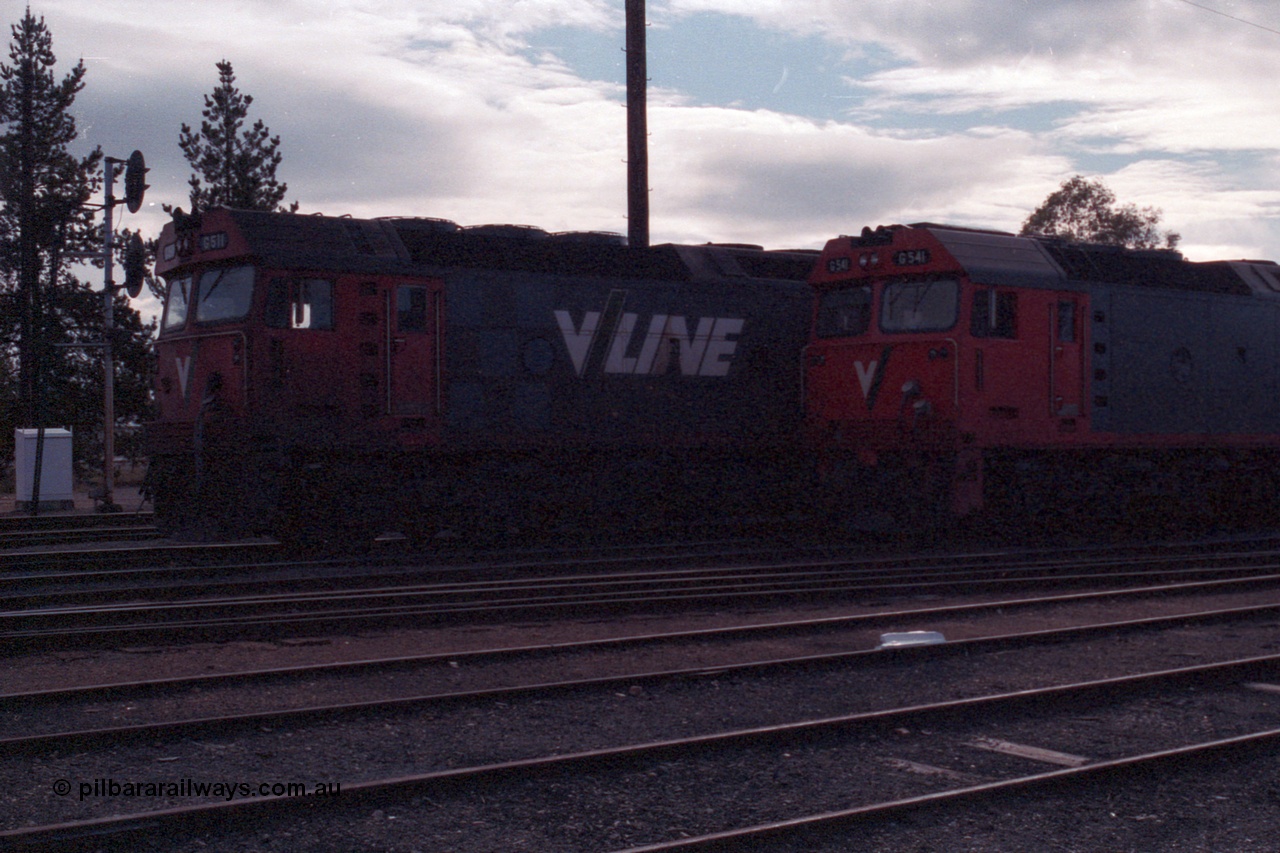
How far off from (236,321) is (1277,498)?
48.7ft

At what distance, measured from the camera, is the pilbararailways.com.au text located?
487 centimetres

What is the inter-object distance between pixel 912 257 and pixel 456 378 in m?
5.45

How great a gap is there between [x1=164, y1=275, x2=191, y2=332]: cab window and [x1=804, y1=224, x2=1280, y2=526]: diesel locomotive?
24.7 feet

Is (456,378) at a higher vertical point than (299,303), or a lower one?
lower

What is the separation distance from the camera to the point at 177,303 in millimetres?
14227

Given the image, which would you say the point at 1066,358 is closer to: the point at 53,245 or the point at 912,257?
the point at 912,257

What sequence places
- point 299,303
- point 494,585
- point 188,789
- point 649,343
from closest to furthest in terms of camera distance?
point 188,789
point 494,585
point 299,303
point 649,343

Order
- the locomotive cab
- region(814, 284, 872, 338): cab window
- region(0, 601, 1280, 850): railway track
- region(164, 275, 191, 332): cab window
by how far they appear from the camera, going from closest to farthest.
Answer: region(0, 601, 1280, 850): railway track
region(164, 275, 191, 332): cab window
the locomotive cab
region(814, 284, 872, 338): cab window

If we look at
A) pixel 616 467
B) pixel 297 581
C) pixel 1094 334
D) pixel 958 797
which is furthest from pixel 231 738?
pixel 1094 334

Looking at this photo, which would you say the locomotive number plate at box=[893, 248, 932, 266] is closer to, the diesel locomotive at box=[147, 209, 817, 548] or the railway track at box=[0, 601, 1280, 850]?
the diesel locomotive at box=[147, 209, 817, 548]

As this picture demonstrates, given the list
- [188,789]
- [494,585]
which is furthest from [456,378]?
[188,789]

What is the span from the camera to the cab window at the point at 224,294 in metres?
13.2

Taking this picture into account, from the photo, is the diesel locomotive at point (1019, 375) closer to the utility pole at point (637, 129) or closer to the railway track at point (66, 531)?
the utility pole at point (637, 129)

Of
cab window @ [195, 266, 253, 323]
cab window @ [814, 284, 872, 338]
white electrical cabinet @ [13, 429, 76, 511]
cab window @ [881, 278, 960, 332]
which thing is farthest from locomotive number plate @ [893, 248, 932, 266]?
white electrical cabinet @ [13, 429, 76, 511]
